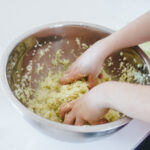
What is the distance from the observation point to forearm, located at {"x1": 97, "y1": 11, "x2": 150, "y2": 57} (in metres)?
0.80

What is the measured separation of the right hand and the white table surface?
7.7 inches

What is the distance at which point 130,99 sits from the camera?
0.60m

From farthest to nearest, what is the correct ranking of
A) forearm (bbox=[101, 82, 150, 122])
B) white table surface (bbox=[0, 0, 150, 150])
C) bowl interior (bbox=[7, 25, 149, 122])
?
bowl interior (bbox=[7, 25, 149, 122]), white table surface (bbox=[0, 0, 150, 150]), forearm (bbox=[101, 82, 150, 122])

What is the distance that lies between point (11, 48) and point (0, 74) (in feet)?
0.35

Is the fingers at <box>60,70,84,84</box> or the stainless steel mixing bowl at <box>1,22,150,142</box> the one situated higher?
the stainless steel mixing bowl at <box>1,22,150,142</box>

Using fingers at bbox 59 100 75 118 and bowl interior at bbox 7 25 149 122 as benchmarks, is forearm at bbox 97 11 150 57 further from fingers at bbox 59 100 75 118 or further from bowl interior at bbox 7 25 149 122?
fingers at bbox 59 100 75 118

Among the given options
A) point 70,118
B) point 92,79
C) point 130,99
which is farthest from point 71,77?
point 130,99

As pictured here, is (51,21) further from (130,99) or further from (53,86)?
(130,99)

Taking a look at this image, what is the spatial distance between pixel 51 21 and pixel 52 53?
0.24 meters

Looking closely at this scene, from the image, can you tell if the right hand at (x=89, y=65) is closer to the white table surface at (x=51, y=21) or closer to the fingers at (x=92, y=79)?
the fingers at (x=92, y=79)

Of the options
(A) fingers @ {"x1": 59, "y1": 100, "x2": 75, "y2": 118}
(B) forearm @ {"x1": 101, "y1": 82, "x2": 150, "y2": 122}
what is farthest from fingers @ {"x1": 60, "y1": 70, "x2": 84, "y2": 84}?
(B) forearm @ {"x1": 101, "y1": 82, "x2": 150, "y2": 122}

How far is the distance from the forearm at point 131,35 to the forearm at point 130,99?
21cm

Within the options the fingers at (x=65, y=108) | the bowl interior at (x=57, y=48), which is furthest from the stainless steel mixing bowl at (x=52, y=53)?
the fingers at (x=65, y=108)

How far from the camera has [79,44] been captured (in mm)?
936
